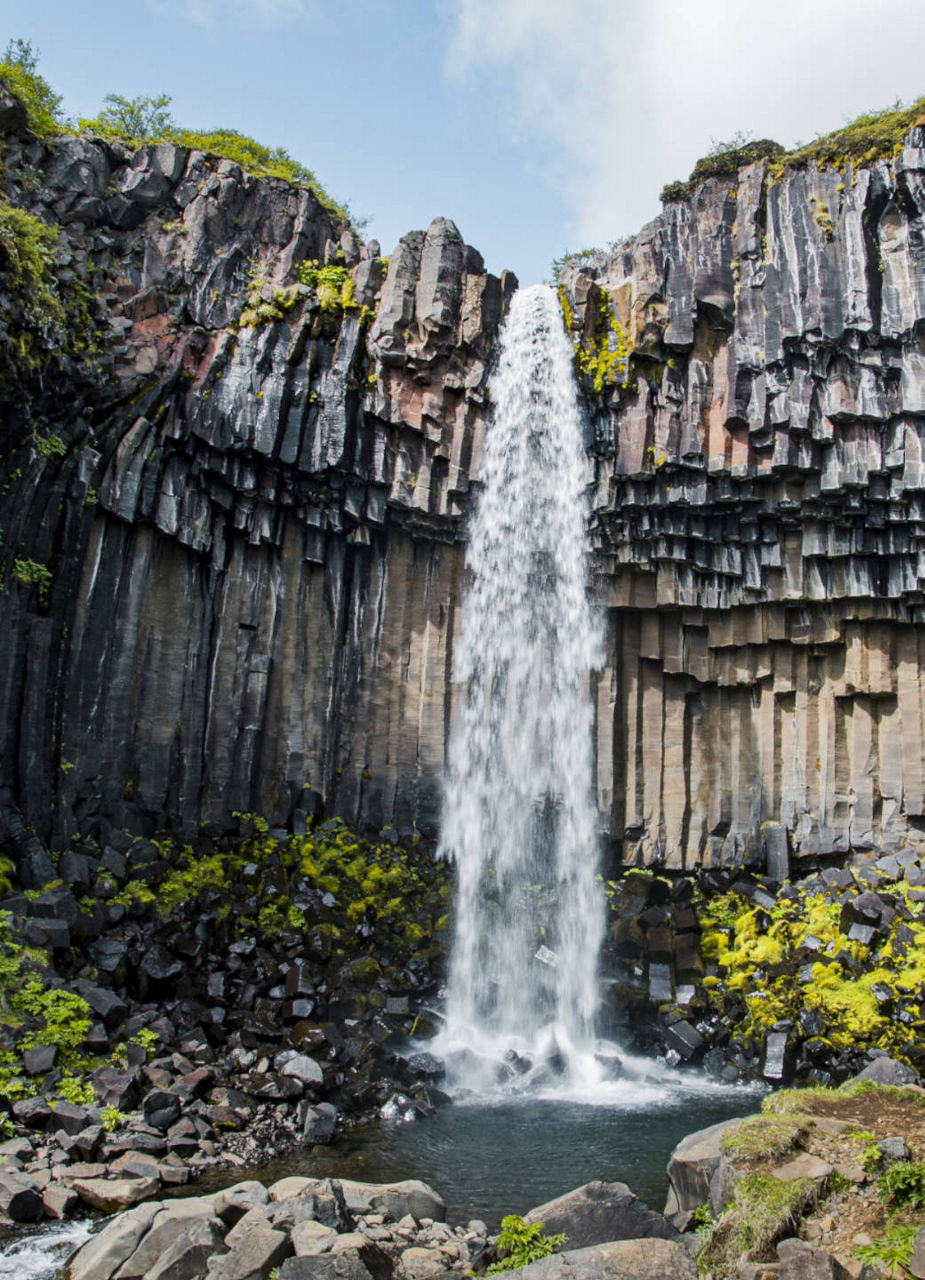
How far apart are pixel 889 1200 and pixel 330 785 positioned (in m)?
12.8

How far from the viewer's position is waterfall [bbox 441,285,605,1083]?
17953 millimetres

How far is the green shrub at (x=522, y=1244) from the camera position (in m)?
6.91

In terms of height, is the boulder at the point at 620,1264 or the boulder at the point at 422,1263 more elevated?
the boulder at the point at 620,1264

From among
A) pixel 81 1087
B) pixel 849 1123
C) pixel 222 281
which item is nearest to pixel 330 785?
pixel 81 1087

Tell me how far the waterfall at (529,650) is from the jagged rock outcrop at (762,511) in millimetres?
569

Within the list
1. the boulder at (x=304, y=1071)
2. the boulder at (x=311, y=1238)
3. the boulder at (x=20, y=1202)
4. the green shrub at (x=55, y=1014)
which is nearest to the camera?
the boulder at (x=311, y=1238)

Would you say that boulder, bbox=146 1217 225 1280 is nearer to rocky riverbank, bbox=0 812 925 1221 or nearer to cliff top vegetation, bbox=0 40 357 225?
rocky riverbank, bbox=0 812 925 1221

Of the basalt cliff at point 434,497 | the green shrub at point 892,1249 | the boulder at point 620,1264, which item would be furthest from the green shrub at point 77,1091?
the green shrub at point 892,1249

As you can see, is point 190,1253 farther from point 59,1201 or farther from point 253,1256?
point 59,1201

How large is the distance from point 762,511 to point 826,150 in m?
6.91

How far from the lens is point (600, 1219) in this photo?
7.35m

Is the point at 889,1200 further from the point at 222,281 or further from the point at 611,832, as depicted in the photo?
the point at 222,281

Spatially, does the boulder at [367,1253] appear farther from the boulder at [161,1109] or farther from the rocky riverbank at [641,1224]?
the boulder at [161,1109]

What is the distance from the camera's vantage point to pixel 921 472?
1620cm
